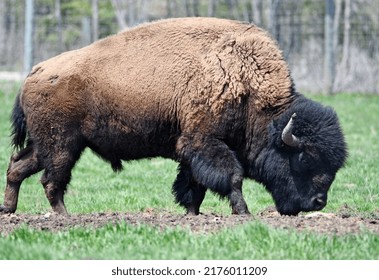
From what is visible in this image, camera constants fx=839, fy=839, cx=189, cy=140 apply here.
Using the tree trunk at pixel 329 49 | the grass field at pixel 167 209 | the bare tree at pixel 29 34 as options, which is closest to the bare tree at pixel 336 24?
the tree trunk at pixel 329 49

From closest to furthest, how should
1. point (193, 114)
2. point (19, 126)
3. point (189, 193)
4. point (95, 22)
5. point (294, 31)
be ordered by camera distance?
point (193, 114)
point (189, 193)
point (19, 126)
point (95, 22)
point (294, 31)

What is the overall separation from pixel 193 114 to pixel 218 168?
1.78ft

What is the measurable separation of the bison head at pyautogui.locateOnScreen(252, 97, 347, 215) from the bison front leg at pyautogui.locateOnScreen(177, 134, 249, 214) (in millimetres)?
374

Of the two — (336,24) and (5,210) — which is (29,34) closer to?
(336,24)

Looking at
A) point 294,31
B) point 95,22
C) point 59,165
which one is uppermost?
point 59,165

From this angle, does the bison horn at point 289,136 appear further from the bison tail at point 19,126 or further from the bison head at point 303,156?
the bison tail at point 19,126

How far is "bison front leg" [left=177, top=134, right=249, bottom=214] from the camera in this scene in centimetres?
757

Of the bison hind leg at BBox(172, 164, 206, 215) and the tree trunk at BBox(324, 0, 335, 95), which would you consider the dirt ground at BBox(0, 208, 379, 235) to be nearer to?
the bison hind leg at BBox(172, 164, 206, 215)

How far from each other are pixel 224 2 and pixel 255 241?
1747 centimetres

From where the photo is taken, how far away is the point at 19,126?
27.7 feet

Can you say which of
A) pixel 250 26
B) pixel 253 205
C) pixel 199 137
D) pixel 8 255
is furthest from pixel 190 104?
pixel 8 255

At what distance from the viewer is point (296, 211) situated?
7824 mm

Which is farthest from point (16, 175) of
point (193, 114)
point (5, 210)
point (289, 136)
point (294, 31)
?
point (294, 31)

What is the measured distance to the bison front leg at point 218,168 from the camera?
7.57m
